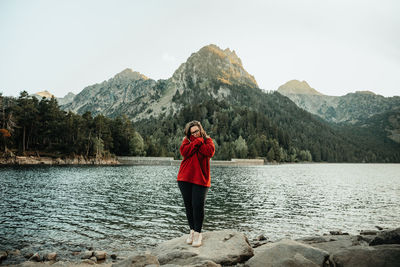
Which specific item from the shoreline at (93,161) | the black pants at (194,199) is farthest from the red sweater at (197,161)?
the shoreline at (93,161)

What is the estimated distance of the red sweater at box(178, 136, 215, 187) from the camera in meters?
9.07

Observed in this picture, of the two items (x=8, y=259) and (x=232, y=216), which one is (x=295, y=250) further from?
(x=232, y=216)

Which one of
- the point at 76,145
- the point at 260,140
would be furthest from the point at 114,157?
the point at 260,140

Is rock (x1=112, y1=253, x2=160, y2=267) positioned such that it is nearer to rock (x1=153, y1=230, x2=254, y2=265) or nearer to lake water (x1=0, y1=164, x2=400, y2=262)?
rock (x1=153, y1=230, x2=254, y2=265)

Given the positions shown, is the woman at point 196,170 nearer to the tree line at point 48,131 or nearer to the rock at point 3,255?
the rock at point 3,255

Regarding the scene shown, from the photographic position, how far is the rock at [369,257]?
7.48 meters

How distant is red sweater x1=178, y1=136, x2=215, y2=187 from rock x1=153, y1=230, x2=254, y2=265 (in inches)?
108

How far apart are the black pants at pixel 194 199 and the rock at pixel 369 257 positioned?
4.69m

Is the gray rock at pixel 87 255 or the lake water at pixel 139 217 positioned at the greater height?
→ the gray rock at pixel 87 255

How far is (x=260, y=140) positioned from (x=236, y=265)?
595ft

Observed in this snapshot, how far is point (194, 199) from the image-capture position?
9172 mm

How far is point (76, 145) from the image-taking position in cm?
10706

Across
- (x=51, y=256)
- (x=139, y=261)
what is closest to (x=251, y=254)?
(x=139, y=261)

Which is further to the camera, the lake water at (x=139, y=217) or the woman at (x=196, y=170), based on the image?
the lake water at (x=139, y=217)
